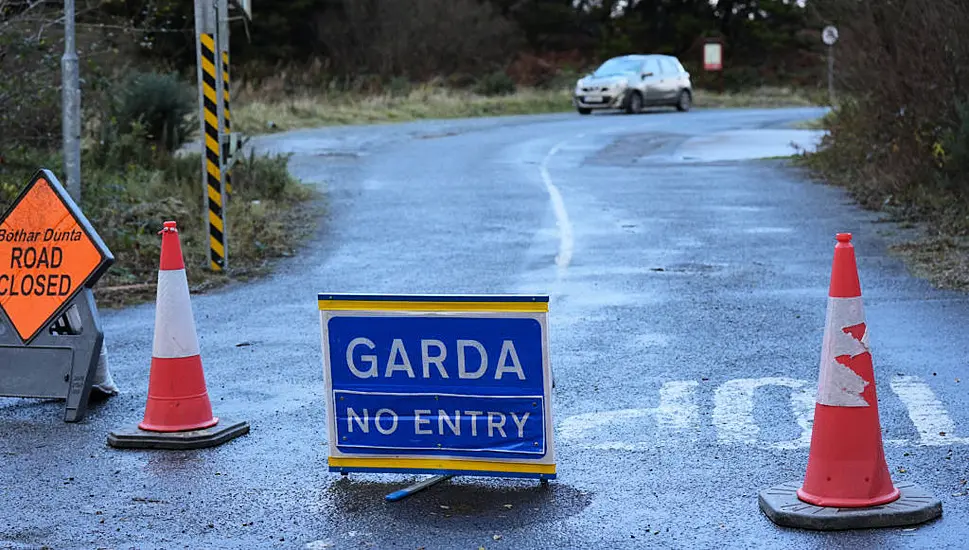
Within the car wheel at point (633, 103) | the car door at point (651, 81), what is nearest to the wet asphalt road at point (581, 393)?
the car wheel at point (633, 103)

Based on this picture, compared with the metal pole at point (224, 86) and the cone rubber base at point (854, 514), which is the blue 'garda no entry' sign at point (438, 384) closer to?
the cone rubber base at point (854, 514)

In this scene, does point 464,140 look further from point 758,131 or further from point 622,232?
point 622,232

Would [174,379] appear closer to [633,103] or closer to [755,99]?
[633,103]

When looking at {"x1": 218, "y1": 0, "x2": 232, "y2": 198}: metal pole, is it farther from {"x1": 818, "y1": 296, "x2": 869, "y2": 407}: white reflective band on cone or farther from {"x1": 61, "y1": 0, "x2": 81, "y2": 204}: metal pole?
{"x1": 818, "y1": 296, "x2": 869, "y2": 407}: white reflective band on cone

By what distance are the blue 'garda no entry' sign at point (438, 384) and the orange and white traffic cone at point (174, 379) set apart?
1.07 meters

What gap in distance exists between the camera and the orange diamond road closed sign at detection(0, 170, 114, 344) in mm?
8000

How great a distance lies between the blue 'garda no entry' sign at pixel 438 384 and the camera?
611cm

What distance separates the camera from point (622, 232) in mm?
15438

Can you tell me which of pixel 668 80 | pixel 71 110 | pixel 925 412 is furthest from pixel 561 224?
pixel 668 80

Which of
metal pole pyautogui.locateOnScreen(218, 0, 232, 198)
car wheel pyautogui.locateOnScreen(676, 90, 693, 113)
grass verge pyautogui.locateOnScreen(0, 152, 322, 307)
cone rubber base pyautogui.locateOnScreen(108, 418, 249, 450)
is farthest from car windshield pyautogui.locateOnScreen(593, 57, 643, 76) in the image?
cone rubber base pyautogui.locateOnScreen(108, 418, 249, 450)

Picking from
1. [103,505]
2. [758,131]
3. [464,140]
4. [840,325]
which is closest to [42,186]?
[103,505]

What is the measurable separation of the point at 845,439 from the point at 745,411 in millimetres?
1749

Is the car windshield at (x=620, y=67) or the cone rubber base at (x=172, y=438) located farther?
the car windshield at (x=620, y=67)

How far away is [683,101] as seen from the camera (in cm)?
4122
